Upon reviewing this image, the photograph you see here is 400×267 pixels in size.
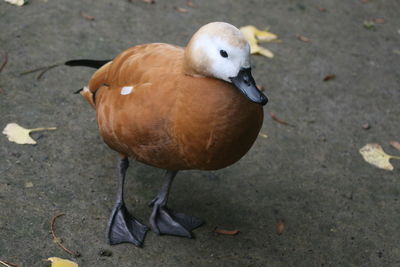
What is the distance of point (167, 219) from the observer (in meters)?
2.82

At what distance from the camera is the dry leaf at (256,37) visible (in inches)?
171

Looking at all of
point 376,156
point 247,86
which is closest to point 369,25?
point 376,156

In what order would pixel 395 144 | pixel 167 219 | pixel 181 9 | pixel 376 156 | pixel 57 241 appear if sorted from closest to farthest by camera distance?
pixel 57 241 < pixel 167 219 < pixel 376 156 < pixel 395 144 < pixel 181 9

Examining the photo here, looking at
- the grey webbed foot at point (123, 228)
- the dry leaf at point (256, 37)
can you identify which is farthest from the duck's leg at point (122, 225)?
the dry leaf at point (256, 37)

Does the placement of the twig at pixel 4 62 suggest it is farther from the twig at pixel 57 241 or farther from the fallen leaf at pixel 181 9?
the fallen leaf at pixel 181 9

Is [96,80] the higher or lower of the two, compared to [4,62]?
higher

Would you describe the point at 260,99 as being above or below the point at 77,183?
above

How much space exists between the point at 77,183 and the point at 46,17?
1826 millimetres

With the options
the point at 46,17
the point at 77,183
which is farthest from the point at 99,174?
the point at 46,17

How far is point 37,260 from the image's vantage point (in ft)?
7.97

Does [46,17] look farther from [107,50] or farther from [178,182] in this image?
[178,182]

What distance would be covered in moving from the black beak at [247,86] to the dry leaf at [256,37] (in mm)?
2160

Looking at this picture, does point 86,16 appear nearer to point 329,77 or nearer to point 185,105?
point 329,77

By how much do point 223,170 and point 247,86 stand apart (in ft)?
4.03
